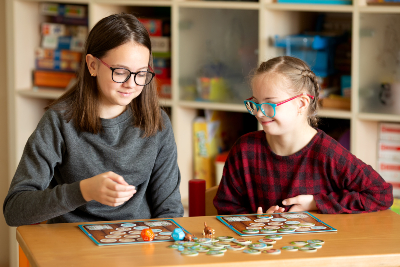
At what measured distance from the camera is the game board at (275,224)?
1016 mm

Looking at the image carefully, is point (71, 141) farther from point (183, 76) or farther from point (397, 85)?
point (397, 85)

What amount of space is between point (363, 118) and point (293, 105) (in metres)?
0.68

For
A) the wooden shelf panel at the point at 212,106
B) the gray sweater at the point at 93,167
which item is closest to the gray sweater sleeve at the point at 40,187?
the gray sweater at the point at 93,167

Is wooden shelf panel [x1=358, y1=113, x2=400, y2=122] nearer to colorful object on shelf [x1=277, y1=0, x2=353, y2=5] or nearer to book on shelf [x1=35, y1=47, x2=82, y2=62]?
colorful object on shelf [x1=277, y1=0, x2=353, y2=5]

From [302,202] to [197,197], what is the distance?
291 mm

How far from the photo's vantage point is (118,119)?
130cm

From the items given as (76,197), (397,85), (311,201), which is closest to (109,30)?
(76,197)

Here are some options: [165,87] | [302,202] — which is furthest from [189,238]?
[165,87]

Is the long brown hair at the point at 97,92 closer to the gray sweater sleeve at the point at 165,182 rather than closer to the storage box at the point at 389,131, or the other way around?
the gray sweater sleeve at the point at 165,182

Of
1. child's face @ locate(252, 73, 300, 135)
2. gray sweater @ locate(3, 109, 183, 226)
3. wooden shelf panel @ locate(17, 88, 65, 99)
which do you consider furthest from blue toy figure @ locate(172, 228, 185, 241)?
wooden shelf panel @ locate(17, 88, 65, 99)

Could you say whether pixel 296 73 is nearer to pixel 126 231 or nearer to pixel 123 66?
pixel 123 66

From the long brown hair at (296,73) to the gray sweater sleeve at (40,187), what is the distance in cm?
50

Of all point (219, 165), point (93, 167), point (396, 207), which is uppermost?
point (93, 167)

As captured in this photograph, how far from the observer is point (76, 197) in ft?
3.41
